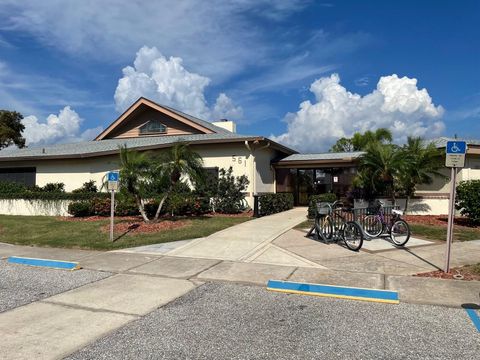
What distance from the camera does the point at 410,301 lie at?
5.56 metres

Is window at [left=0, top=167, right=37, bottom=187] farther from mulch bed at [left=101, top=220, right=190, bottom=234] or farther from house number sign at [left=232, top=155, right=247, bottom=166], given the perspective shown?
house number sign at [left=232, top=155, right=247, bottom=166]

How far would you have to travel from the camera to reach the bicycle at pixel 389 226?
9617 mm

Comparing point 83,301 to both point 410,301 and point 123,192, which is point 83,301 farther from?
point 123,192

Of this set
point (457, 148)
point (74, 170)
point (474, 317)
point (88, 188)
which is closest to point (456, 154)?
point (457, 148)

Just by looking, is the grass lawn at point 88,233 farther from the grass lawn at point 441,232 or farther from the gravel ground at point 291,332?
the grass lawn at point 441,232

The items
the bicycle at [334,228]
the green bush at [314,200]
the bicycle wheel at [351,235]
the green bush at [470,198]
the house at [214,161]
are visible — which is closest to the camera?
the bicycle wheel at [351,235]

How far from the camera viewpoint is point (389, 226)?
1012cm

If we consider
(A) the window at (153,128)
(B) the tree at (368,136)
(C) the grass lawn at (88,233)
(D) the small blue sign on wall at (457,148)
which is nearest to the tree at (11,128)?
(A) the window at (153,128)

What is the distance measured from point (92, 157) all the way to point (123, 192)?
811cm

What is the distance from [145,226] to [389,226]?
7872 mm

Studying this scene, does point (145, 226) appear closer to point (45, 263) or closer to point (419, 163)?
point (45, 263)

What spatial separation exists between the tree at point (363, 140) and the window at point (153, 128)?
11494 mm

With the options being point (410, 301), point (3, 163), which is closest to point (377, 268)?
point (410, 301)

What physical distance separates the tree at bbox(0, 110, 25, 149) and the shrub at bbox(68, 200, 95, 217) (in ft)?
94.1
